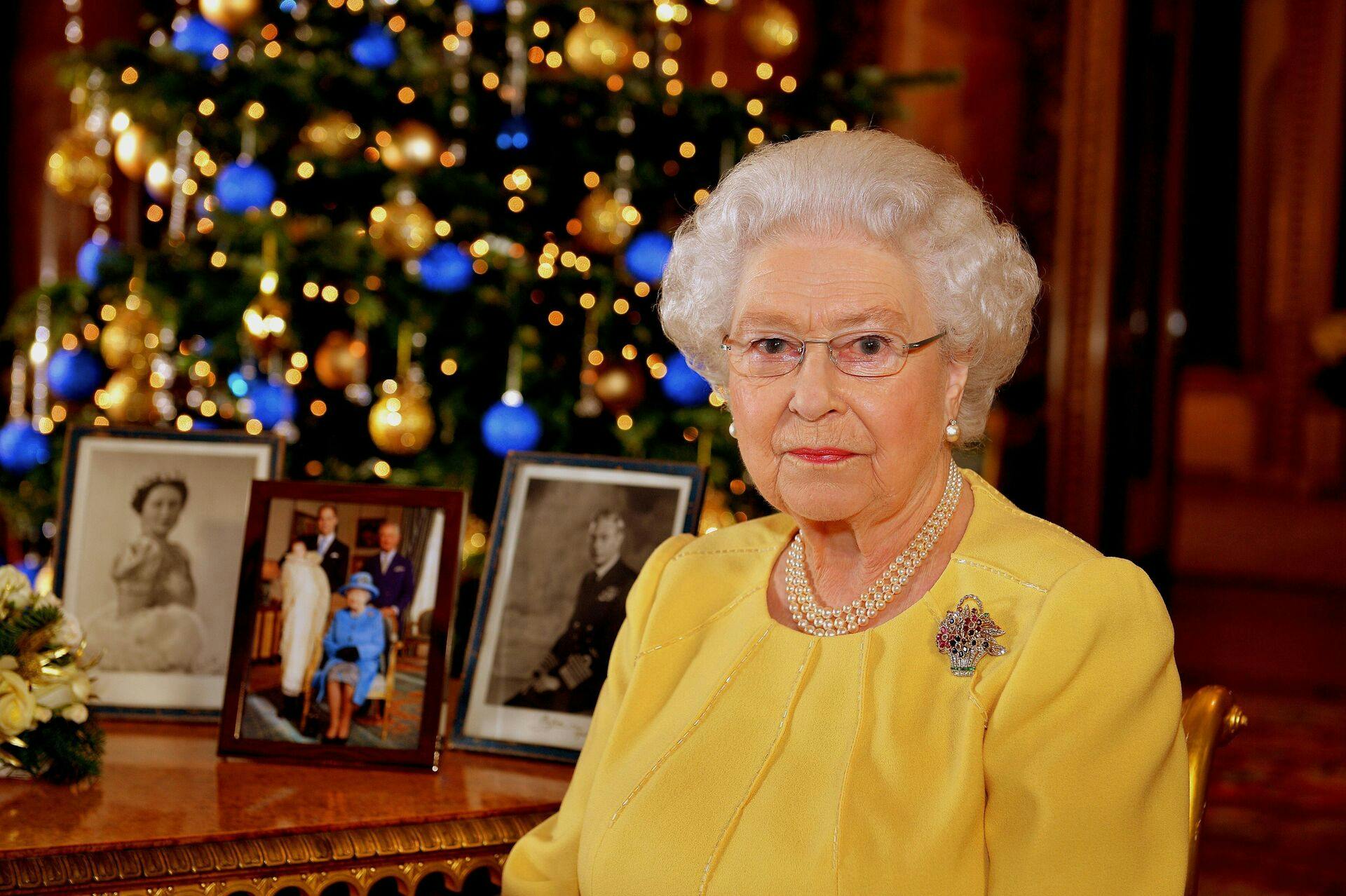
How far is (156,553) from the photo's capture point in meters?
2.11

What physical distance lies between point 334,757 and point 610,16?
212 cm

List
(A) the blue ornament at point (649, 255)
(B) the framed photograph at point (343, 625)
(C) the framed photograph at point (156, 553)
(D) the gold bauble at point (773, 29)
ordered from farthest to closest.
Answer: (D) the gold bauble at point (773, 29) → (A) the blue ornament at point (649, 255) → (C) the framed photograph at point (156, 553) → (B) the framed photograph at point (343, 625)

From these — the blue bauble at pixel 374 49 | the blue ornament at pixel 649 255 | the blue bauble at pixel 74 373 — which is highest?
the blue bauble at pixel 374 49

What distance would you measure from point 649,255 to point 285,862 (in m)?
1.84

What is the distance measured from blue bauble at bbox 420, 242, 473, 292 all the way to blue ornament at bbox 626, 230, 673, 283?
416 millimetres

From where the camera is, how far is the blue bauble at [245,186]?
3090 mm

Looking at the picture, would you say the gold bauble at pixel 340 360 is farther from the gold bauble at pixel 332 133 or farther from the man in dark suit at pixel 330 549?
the man in dark suit at pixel 330 549

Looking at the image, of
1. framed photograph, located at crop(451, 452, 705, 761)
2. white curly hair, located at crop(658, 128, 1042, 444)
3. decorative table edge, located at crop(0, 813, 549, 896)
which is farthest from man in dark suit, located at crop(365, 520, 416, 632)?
white curly hair, located at crop(658, 128, 1042, 444)

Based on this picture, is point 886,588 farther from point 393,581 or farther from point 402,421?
point 402,421

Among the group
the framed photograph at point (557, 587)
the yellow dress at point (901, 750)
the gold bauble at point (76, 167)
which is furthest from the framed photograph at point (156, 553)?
the gold bauble at point (76, 167)

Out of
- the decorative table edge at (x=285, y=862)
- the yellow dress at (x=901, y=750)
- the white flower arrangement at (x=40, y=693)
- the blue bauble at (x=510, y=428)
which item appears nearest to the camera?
the yellow dress at (x=901, y=750)

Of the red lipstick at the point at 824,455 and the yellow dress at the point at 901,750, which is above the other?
the red lipstick at the point at 824,455

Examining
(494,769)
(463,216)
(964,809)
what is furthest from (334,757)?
(463,216)

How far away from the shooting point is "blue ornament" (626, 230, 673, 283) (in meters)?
3.11
